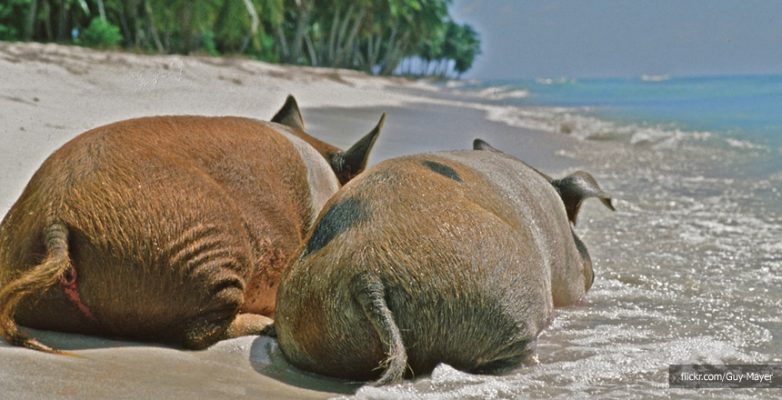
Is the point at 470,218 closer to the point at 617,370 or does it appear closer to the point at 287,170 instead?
the point at 617,370

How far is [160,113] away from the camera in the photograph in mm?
10391

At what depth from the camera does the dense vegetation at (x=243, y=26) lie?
3365cm

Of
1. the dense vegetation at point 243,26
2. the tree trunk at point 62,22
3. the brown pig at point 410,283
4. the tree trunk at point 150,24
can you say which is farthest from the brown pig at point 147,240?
the tree trunk at point 150,24

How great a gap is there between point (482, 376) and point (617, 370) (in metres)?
0.57

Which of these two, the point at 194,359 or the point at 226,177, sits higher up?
the point at 226,177

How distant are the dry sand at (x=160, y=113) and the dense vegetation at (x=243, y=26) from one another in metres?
9.16

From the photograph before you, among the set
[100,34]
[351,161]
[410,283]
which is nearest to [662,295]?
[351,161]

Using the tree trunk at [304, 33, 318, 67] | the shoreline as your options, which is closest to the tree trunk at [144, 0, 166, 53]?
the shoreline

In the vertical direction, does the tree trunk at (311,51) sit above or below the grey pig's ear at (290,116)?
below

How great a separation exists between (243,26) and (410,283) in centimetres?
3808

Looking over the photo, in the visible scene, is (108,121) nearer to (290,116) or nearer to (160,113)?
(160,113)

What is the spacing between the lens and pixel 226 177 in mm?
4000

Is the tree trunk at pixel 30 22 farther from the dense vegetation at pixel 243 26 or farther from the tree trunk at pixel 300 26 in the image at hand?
the tree trunk at pixel 300 26

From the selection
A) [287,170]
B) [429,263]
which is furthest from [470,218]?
[287,170]
